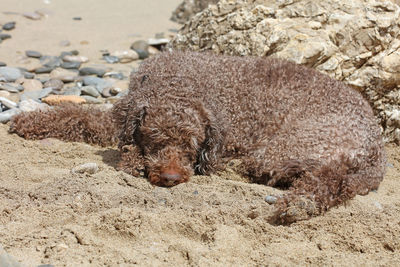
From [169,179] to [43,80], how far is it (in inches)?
170

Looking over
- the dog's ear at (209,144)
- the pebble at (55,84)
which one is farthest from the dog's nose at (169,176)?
the pebble at (55,84)

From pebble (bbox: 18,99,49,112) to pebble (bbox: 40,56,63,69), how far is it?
198 centimetres

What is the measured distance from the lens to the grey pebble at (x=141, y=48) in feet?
31.4

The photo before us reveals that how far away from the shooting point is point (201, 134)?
4.88m

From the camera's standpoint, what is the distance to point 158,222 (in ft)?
12.5

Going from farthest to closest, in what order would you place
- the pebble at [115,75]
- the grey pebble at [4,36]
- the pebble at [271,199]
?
1. the grey pebble at [4,36]
2. the pebble at [115,75]
3. the pebble at [271,199]

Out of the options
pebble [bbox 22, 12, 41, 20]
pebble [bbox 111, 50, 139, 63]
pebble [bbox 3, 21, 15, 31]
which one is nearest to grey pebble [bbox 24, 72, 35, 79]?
pebble [bbox 111, 50, 139, 63]

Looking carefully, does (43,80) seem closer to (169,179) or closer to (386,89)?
(169,179)

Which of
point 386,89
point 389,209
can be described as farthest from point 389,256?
point 386,89

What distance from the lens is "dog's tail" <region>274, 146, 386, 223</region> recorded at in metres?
4.26

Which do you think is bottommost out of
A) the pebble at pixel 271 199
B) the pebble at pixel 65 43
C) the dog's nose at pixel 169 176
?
the pebble at pixel 65 43

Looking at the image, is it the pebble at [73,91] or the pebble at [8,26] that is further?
the pebble at [8,26]

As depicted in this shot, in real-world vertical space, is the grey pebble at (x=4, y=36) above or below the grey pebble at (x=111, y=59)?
above

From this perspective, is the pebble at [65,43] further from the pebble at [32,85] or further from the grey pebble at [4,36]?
the pebble at [32,85]
